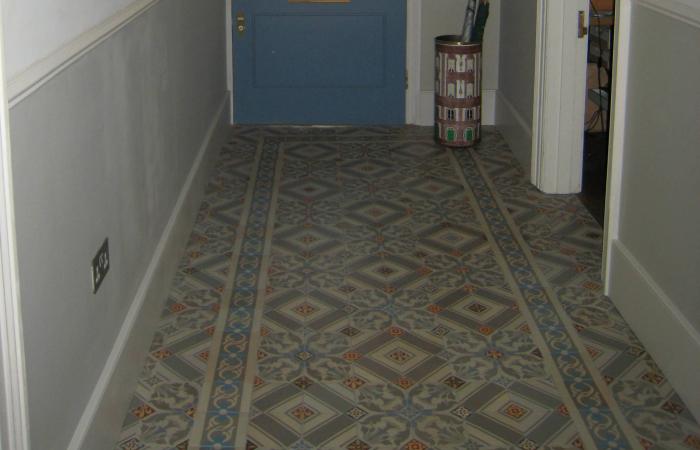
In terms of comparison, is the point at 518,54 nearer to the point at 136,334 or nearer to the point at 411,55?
the point at 411,55

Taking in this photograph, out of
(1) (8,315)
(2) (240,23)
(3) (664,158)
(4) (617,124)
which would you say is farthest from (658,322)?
(2) (240,23)

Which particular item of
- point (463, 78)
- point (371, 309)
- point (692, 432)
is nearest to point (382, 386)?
point (371, 309)

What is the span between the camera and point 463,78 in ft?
18.9

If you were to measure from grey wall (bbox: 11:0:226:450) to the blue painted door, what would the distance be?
216 cm

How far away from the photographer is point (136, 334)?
123 inches

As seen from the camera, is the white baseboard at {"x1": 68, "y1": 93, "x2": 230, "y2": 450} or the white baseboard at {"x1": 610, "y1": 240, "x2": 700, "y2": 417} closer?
the white baseboard at {"x1": 68, "y1": 93, "x2": 230, "y2": 450}

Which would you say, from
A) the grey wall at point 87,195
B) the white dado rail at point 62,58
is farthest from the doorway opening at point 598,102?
the white dado rail at point 62,58

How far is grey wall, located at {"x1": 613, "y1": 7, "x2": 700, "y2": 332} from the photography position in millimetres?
2963

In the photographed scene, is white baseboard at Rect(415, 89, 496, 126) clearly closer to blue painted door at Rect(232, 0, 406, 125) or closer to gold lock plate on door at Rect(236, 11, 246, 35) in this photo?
blue painted door at Rect(232, 0, 406, 125)

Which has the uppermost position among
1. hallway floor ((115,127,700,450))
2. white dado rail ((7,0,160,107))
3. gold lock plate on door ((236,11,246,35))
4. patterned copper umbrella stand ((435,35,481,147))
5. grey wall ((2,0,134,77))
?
grey wall ((2,0,134,77))

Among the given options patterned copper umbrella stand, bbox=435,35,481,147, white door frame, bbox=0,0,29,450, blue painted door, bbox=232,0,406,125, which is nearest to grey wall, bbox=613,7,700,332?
white door frame, bbox=0,0,29,450

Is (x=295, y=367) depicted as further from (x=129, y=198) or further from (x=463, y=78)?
(x=463, y=78)

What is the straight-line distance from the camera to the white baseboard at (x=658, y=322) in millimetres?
2930

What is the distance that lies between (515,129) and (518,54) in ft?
1.37
